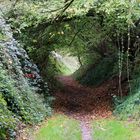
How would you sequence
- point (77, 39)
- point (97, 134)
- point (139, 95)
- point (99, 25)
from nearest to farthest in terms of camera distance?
point (97, 134), point (139, 95), point (99, 25), point (77, 39)

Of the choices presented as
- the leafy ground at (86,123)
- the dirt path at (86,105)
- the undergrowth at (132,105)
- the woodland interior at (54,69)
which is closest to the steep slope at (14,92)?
the woodland interior at (54,69)

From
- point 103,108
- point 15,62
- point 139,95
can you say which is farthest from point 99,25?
point 15,62

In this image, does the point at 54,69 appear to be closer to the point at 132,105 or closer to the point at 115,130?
the point at 132,105

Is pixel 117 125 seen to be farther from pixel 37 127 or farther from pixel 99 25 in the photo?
pixel 99 25

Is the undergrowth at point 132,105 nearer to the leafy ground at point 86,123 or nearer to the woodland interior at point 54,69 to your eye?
the woodland interior at point 54,69

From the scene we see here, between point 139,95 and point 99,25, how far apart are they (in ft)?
22.4

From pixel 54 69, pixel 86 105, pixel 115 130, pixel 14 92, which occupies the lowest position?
pixel 54 69

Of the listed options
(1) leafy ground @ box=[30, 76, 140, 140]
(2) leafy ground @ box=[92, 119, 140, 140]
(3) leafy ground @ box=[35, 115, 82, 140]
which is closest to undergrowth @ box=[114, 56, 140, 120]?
(1) leafy ground @ box=[30, 76, 140, 140]

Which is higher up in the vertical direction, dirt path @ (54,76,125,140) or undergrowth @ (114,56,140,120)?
undergrowth @ (114,56,140,120)

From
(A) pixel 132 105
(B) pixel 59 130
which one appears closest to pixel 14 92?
(B) pixel 59 130

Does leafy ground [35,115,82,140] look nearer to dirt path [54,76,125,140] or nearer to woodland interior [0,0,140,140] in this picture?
woodland interior [0,0,140,140]

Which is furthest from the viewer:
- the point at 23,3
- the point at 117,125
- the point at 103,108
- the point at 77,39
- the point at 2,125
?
the point at 77,39

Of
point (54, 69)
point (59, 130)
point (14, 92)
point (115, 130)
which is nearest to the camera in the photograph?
point (14, 92)

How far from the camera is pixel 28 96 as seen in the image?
1563cm
